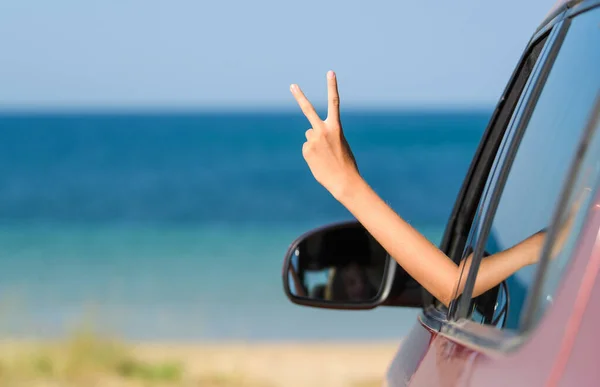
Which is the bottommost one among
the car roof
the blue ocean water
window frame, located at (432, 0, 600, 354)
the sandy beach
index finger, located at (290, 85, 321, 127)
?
the sandy beach

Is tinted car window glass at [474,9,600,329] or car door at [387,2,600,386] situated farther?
tinted car window glass at [474,9,600,329]

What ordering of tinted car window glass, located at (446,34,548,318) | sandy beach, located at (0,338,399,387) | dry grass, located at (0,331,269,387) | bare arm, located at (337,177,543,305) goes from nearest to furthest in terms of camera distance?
bare arm, located at (337,177,543,305) < tinted car window glass, located at (446,34,548,318) < dry grass, located at (0,331,269,387) < sandy beach, located at (0,338,399,387)

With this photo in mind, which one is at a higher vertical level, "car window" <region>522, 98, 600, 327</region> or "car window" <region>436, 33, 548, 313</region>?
"car window" <region>436, 33, 548, 313</region>

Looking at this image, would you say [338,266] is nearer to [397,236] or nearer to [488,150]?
[488,150]

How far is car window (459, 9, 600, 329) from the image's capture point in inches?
60.5

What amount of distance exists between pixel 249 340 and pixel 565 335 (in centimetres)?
1485

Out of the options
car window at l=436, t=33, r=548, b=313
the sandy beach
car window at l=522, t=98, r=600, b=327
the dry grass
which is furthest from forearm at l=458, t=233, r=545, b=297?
the dry grass

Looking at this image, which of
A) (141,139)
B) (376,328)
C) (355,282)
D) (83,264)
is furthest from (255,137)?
(355,282)

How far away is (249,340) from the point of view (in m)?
15.8

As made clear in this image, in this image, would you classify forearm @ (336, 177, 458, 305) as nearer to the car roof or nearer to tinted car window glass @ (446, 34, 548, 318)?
tinted car window glass @ (446, 34, 548, 318)

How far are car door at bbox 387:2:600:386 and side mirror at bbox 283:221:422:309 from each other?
15.8 inches

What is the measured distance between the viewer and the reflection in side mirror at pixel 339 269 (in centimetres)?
269

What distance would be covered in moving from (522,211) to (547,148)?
13cm

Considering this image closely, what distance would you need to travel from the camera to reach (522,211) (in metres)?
1.80
